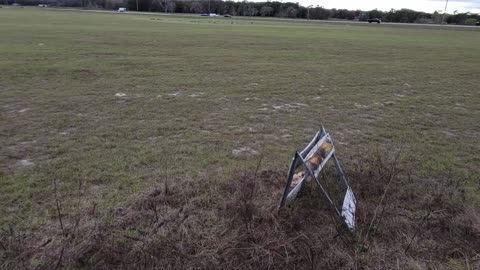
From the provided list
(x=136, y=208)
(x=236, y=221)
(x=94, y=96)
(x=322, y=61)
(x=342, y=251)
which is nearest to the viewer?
(x=342, y=251)

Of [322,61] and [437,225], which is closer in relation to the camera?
[437,225]

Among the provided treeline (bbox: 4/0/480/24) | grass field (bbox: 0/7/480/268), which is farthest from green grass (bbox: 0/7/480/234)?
treeline (bbox: 4/0/480/24)

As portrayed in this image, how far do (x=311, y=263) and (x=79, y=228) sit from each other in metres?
2.22

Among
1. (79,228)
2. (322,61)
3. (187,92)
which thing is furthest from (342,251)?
(322,61)

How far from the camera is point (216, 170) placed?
4.98 m

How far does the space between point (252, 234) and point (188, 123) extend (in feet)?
14.1

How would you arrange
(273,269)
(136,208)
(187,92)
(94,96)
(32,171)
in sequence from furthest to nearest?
1. (187,92)
2. (94,96)
3. (32,171)
4. (136,208)
5. (273,269)

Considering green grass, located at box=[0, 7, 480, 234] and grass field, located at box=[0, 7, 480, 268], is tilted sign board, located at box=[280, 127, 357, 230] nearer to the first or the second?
grass field, located at box=[0, 7, 480, 268]

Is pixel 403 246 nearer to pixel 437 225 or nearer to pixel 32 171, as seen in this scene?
pixel 437 225

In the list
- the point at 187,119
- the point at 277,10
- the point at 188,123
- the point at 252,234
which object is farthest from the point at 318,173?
the point at 277,10

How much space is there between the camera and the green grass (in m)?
4.72

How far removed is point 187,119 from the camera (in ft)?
24.3

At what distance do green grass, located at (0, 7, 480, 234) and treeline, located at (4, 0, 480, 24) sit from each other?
360 feet

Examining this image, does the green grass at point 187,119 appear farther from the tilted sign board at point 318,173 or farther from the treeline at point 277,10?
the treeline at point 277,10
